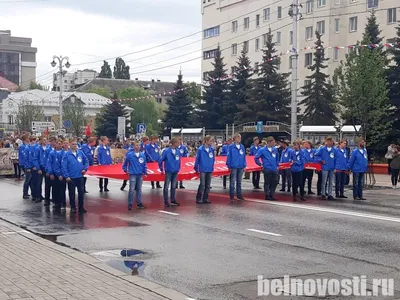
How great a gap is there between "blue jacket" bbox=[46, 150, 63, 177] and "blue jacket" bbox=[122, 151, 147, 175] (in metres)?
1.68

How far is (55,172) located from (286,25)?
53535mm

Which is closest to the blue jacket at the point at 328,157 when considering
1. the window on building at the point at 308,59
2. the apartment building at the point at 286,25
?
the apartment building at the point at 286,25

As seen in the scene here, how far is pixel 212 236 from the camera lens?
12070mm

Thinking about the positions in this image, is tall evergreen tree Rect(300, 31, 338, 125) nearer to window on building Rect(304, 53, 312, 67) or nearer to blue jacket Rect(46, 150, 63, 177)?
window on building Rect(304, 53, 312, 67)

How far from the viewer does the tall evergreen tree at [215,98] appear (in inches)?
2245

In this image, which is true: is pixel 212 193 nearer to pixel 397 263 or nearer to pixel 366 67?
pixel 397 263

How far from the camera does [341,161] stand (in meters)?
19.2

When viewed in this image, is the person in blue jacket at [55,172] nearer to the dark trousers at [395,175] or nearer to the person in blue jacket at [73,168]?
the person in blue jacket at [73,168]

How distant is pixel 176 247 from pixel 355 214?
596 centimetres

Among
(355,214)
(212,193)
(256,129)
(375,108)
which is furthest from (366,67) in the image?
(355,214)

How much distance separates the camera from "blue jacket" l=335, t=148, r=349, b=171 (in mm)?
19156

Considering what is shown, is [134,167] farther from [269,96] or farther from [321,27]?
[321,27]

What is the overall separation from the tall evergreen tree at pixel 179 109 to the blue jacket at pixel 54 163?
4362 cm

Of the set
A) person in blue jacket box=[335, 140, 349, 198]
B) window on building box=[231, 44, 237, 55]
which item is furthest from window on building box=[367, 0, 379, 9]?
person in blue jacket box=[335, 140, 349, 198]
